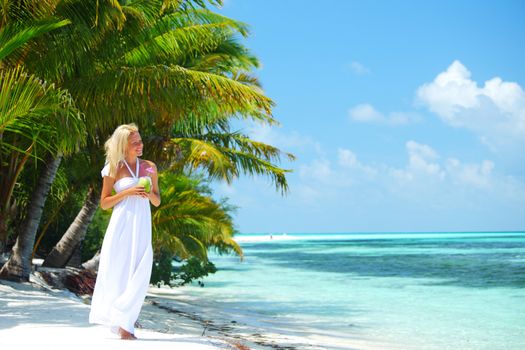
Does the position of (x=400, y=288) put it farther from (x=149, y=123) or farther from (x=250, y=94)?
(x=250, y=94)

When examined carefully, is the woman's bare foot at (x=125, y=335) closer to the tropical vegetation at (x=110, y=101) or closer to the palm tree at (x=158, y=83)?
the tropical vegetation at (x=110, y=101)

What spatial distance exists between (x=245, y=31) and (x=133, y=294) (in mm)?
8714

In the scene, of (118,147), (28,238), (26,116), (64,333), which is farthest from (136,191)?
(28,238)

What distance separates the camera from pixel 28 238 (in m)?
11.0

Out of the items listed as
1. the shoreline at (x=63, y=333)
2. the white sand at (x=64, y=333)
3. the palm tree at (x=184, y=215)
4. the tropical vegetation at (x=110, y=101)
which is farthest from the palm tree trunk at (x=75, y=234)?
the white sand at (x=64, y=333)

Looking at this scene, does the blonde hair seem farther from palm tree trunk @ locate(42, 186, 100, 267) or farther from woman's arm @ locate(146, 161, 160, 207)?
palm tree trunk @ locate(42, 186, 100, 267)

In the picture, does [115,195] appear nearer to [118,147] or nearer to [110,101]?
[118,147]

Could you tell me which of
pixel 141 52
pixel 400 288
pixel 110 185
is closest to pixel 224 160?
pixel 141 52

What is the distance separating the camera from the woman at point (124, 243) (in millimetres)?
5145

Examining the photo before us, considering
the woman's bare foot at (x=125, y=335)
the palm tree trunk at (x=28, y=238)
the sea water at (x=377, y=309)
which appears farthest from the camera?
the sea water at (x=377, y=309)

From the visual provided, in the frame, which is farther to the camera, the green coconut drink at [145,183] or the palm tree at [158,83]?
the palm tree at [158,83]

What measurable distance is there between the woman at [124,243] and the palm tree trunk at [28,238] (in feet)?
19.3

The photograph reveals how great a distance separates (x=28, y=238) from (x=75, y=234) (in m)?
2.27

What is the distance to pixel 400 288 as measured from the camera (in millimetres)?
23531
